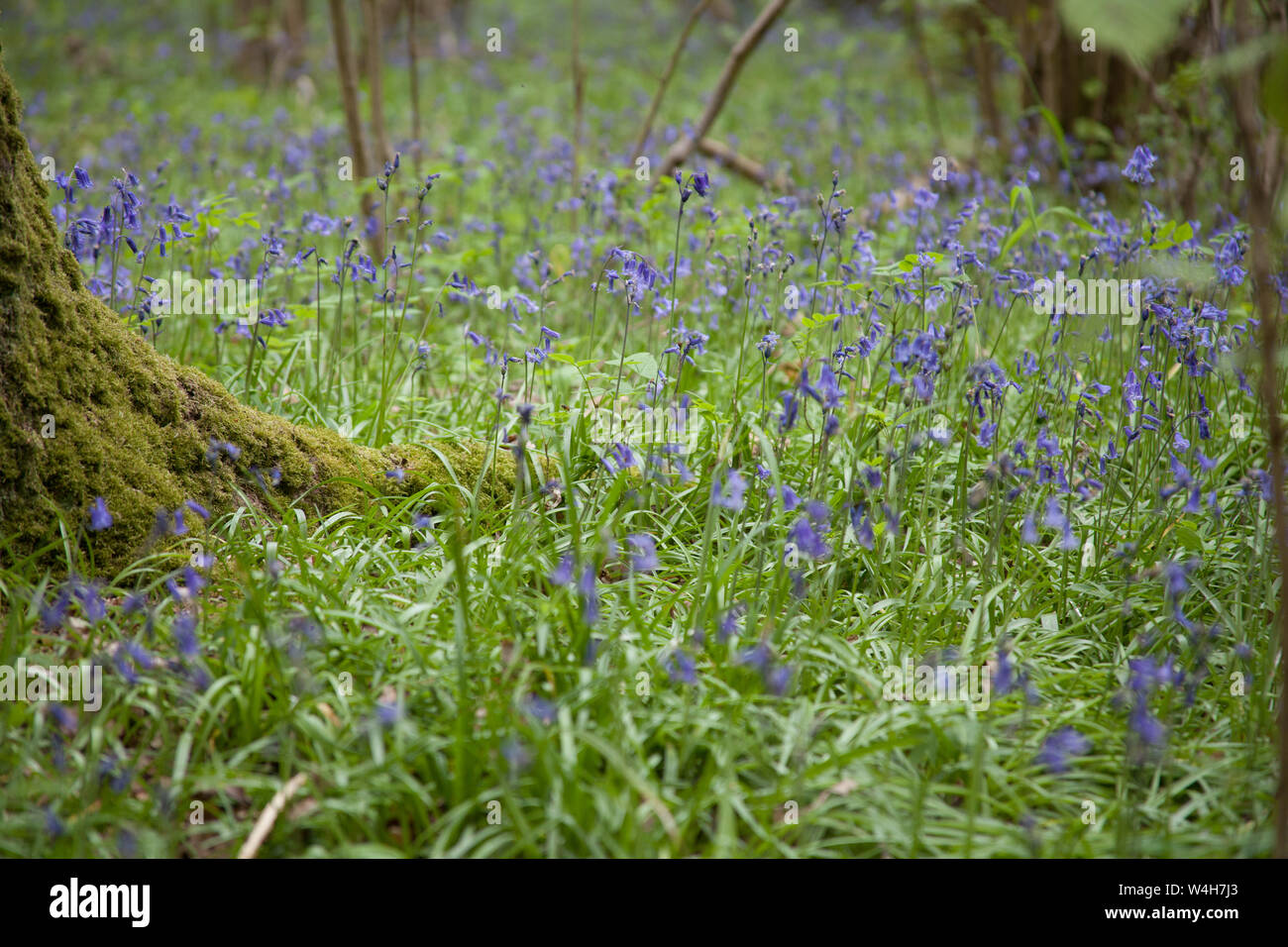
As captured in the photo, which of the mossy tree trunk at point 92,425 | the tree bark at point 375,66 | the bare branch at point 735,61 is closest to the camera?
the mossy tree trunk at point 92,425

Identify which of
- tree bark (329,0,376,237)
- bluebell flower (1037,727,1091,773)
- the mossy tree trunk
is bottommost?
bluebell flower (1037,727,1091,773)

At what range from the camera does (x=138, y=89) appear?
11766mm

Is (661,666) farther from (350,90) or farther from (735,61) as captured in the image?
(735,61)

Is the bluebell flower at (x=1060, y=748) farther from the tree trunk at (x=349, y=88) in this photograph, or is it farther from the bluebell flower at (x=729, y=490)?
the tree trunk at (x=349, y=88)

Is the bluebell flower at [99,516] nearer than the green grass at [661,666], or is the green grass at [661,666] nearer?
the green grass at [661,666]

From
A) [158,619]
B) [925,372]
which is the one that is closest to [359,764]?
[158,619]

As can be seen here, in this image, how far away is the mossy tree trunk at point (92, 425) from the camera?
Result: 2445 mm

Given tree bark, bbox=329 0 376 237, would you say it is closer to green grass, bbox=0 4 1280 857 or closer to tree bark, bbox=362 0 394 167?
tree bark, bbox=362 0 394 167

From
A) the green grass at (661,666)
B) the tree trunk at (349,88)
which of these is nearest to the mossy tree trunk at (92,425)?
the green grass at (661,666)

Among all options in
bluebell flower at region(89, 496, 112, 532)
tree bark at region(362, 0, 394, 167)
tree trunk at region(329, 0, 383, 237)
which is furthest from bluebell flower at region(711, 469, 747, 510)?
tree bark at region(362, 0, 394, 167)

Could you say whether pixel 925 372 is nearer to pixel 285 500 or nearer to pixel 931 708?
pixel 931 708

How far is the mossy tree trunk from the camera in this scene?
2.45 meters

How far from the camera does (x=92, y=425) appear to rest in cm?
260

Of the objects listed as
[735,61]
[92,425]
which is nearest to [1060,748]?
[92,425]
